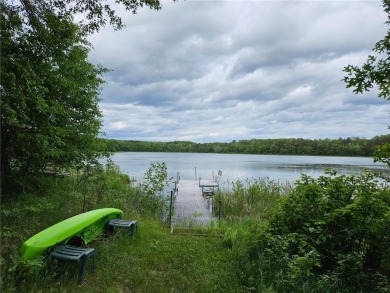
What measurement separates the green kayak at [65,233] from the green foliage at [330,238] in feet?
8.30

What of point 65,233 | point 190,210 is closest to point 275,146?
point 190,210

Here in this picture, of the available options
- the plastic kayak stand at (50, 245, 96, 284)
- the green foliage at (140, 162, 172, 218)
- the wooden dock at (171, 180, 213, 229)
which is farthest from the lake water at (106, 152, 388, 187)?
the plastic kayak stand at (50, 245, 96, 284)

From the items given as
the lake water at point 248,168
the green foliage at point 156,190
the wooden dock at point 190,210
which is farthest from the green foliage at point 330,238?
the green foliage at point 156,190

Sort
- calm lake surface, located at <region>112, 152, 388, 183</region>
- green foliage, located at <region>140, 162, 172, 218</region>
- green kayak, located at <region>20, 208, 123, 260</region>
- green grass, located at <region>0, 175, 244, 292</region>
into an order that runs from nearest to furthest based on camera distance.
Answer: green grass, located at <region>0, 175, 244, 292</region> < green kayak, located at <region>20, 208, 123, 260</region> < green foliage, located at <region>140, 162, 172, 218</region> < calm lake surface, located at <region>112, 152, 388, 183</region>

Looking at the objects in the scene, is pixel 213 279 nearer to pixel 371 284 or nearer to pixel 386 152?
pixel 371 284

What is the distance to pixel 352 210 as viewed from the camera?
3.63m

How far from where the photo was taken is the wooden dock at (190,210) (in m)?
7.34

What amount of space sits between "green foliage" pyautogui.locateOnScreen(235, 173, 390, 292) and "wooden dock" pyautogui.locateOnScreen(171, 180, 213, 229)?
3032 millimetres

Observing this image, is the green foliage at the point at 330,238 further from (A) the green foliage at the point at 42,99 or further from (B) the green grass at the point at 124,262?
(A) the green foliage at the point at 42,99

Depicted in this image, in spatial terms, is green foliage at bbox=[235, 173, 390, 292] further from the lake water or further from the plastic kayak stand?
the plastic kayak stand

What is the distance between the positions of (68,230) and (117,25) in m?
4.04

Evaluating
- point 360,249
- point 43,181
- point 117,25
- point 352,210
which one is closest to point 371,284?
point 360,249

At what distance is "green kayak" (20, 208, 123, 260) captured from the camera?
346cm

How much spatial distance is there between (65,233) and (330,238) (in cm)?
366
